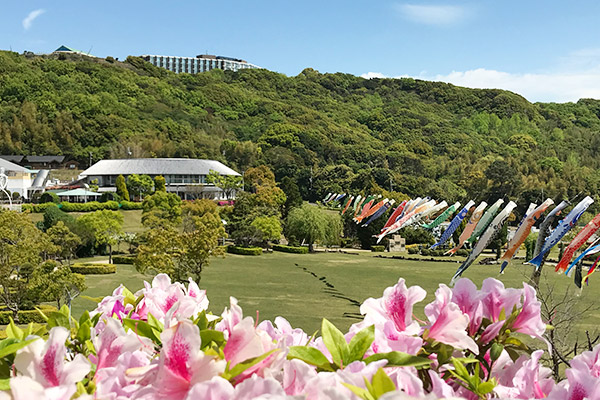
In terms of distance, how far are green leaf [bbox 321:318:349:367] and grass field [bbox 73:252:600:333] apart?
1292 centimetres

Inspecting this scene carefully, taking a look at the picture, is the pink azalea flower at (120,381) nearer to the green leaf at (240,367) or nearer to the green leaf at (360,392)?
the green leaf at (240,367)

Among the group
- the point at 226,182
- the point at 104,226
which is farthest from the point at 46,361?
the point at 226,182

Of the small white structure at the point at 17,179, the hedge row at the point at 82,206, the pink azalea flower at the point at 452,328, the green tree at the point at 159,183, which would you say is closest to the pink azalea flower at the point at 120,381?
the pink azalea flower at the point at 452,328

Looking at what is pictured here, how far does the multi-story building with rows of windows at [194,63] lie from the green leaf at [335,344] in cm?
15095

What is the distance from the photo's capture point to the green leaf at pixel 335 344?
1122mm

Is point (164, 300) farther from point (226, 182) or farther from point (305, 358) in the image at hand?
point (226, 182)

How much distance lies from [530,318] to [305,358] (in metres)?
0.55

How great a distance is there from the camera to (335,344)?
3.73ft

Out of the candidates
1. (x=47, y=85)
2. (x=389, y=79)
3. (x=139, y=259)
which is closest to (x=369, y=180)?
(x=139, y=259)

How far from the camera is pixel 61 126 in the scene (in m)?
67.8

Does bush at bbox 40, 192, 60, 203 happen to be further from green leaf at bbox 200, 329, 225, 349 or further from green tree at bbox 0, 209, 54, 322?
green leaf at bbox 200, 329, 225, 349

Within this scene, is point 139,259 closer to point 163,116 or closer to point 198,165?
point 198,165

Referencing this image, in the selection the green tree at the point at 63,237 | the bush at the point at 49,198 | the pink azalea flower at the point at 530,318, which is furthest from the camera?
the bush at the point at 49,198

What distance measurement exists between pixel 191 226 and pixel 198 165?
78.7 feet
